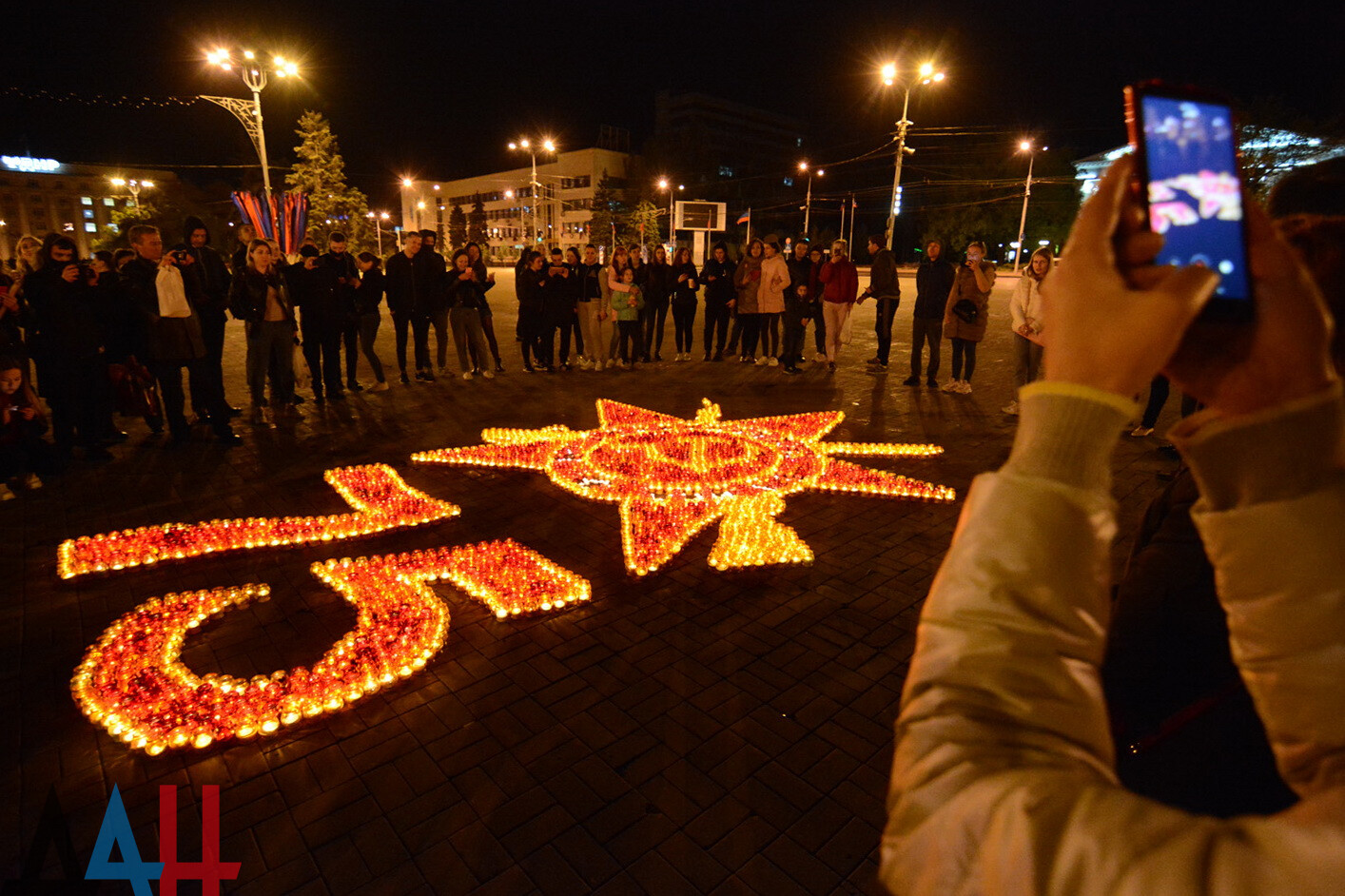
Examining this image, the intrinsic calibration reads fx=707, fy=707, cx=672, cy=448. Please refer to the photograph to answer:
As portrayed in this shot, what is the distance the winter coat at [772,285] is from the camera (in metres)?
11.6

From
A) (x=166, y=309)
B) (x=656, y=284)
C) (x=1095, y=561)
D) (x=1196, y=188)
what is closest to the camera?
(x=1095, y=561)

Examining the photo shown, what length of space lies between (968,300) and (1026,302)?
1068mm

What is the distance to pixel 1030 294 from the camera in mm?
8578

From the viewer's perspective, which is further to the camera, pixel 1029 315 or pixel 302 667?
pixel 1029 315

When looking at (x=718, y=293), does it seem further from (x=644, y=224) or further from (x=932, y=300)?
(x=644, y=224)

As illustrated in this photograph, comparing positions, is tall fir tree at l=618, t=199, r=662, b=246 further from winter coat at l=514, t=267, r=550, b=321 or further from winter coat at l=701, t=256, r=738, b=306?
winter coat at l=514, t=267, r=550, b=321

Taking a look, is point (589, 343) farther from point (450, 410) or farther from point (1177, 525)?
point (1177, 525)

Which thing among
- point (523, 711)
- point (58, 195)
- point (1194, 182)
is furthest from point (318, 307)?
point (58, 195)

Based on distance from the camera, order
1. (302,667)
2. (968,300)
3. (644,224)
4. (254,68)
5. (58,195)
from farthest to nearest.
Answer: (58,195) < (644,224) < (254,68) < (968,300) < (302,667)

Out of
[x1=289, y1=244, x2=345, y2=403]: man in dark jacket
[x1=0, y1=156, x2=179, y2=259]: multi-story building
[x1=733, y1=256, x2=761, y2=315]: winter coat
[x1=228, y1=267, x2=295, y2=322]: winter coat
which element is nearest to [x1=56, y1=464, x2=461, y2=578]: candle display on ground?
[x1=228, y1=267, x2=295, y2=322]: winter coat

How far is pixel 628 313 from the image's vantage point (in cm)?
1166

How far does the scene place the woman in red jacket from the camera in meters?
11.6

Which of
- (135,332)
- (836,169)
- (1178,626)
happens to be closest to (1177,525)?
(1178,626)

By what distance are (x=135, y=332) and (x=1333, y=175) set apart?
911 cm
